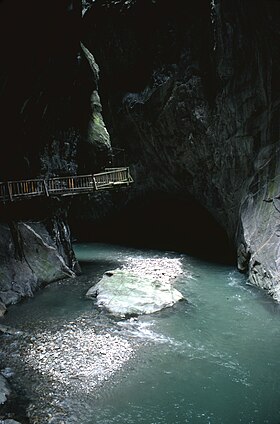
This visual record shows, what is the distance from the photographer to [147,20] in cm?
2534

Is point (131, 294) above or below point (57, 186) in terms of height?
below

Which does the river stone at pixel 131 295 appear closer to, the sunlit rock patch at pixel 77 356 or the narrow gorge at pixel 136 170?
the narrow gorge at pixel 136 170

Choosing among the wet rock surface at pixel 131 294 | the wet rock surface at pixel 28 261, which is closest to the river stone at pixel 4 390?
the wet rock surface at pixel 131 294

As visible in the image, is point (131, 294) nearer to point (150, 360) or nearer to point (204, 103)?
point (150, 360)

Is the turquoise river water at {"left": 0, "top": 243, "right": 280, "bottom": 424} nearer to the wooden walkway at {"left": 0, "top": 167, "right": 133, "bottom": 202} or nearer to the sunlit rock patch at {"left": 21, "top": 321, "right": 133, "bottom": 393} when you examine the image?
the sunlit rock patch at {"left": 21, "top": 321, "right": 133, "bottom": 393}

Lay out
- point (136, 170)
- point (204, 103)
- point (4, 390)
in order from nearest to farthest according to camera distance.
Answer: point (4, 390)
point (204, 103)
point (136, 170)

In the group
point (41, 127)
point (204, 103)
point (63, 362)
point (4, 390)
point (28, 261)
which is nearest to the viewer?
point (4, 390)

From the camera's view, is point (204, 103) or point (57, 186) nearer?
point (57, 186)

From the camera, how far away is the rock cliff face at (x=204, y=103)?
16.4m

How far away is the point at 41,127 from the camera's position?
18641 millimetres

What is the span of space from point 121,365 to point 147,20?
23244 mm

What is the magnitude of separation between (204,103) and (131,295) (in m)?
13.2

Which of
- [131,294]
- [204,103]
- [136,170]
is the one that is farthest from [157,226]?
[131,294]

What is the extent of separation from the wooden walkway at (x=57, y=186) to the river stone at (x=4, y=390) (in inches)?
300
